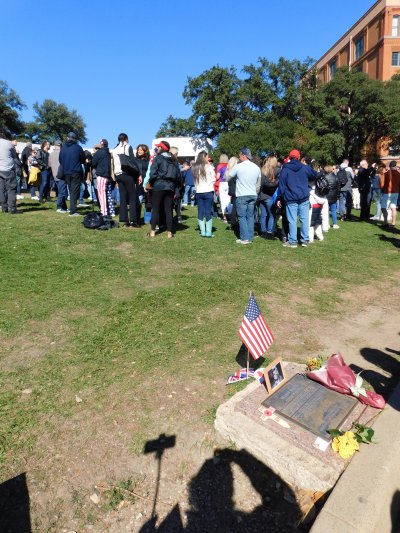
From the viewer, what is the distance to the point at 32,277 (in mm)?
5770

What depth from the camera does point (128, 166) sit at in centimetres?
863

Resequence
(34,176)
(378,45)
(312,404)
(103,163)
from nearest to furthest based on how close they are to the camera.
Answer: (312,404) → (103,163) → (34,176) → (378,45)

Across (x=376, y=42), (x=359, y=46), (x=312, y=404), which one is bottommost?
(x=312, y=404)

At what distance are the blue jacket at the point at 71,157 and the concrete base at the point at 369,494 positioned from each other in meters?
8.63

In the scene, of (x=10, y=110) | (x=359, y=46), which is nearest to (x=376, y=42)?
(x=359, y=46)

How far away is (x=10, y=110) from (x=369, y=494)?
59857 mm

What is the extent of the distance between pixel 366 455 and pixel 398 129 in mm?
43256

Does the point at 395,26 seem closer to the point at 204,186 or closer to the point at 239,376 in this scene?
the point at 204,186

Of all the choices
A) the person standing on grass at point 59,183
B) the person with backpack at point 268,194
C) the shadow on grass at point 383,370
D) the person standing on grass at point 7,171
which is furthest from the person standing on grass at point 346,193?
the person standing on grass at point 7,171

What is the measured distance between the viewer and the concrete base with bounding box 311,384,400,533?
84.4 inches

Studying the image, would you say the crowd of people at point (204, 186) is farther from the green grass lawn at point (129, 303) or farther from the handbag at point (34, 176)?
the green grass lawn at point (129, 303)

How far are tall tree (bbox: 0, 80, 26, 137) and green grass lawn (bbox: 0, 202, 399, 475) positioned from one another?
163ft

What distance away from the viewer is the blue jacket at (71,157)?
9.19 meters

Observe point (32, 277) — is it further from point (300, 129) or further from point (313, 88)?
point (313, 88)
